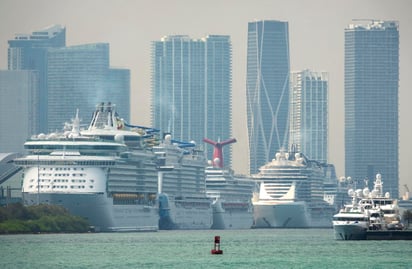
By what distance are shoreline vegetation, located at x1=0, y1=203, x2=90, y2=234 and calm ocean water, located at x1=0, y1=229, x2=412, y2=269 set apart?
4167 millimetres

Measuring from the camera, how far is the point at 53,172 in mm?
194875

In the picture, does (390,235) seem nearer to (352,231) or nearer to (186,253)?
(352,231)

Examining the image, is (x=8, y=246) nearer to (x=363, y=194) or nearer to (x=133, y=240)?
(x=133, y=240)

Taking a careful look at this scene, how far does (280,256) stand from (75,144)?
66763mm

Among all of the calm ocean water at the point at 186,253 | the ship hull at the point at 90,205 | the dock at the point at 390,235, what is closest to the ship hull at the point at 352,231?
the dock at the point at 390,235

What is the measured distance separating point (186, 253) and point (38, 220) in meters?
45.8

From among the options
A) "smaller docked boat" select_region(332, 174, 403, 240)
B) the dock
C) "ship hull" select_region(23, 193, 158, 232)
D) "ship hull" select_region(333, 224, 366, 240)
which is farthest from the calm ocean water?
"ship hull" select_region(23, 193, 158, 232)

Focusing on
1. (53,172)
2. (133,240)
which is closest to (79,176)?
(53,172)

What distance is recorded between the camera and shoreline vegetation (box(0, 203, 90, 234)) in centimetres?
17725

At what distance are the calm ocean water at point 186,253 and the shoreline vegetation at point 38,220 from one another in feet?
13.7

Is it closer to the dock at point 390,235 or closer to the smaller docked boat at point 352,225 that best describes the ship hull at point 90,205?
the smaller docked boat at point 352,225

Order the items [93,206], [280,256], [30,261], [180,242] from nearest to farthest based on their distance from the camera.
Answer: [30,261] → [280,256] → [180,242] → [93,206]

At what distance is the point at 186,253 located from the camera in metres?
138

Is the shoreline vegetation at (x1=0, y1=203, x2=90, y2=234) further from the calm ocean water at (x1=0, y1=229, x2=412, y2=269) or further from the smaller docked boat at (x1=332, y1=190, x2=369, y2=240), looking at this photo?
the smaller docked boat at (x1=332, y1=190, x2=369, y2=240)
